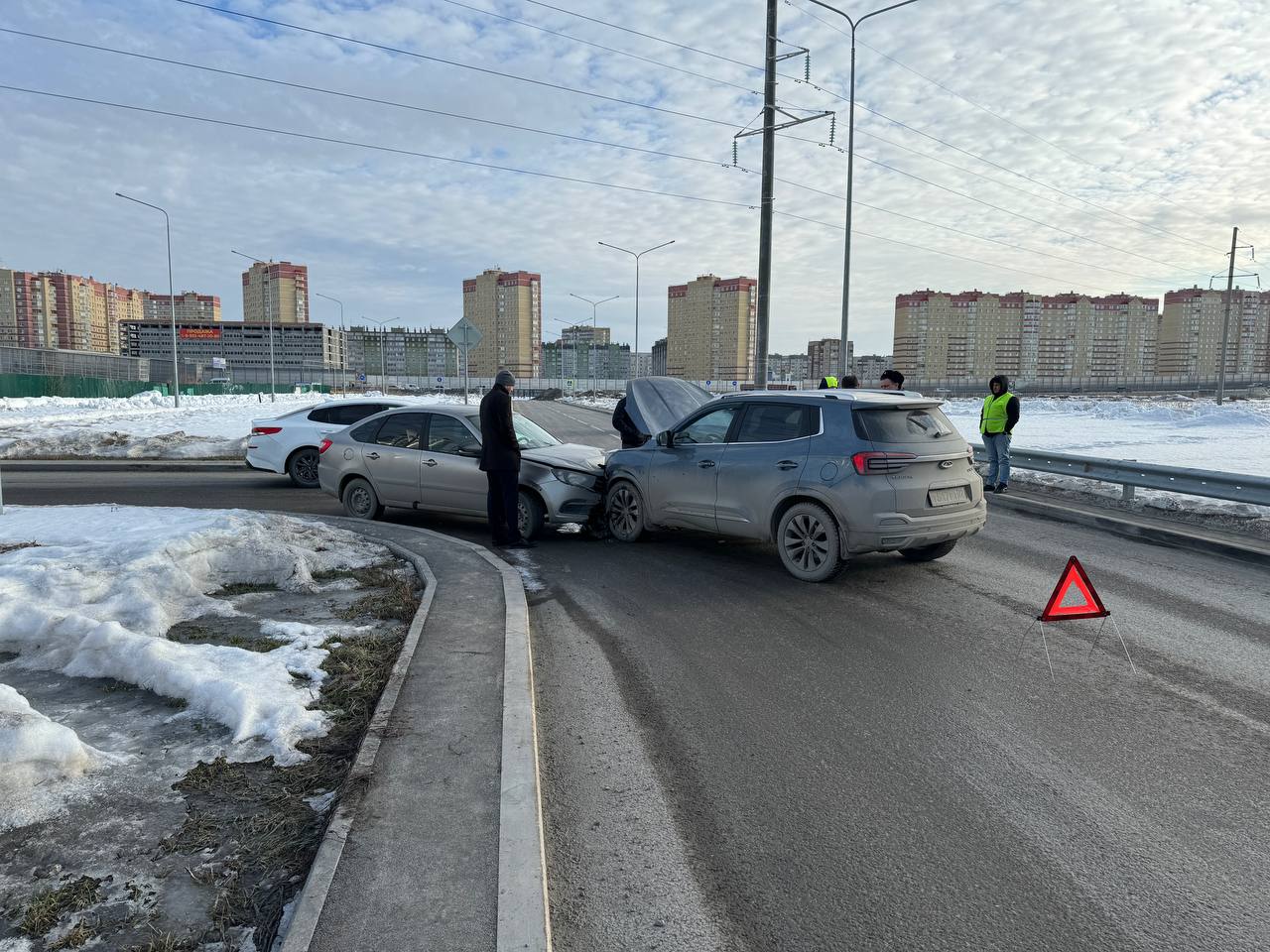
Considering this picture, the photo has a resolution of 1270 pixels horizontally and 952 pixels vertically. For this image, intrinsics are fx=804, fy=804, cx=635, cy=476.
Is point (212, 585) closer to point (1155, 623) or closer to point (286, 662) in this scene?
point (286, 662)

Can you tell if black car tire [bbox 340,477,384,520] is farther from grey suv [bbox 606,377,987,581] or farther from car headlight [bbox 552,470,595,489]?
grey suv [bbox 606,377,987,581]

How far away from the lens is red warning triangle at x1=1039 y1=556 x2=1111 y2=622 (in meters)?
5.33

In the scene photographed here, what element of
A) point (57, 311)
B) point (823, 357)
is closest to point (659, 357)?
point (823, 357)

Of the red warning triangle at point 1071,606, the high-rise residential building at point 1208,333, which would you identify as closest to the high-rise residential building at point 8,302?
the red warning triangle at point 1071,606

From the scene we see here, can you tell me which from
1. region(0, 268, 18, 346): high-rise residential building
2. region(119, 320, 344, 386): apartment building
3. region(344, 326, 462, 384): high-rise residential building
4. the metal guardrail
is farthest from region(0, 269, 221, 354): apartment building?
the metal guardrail

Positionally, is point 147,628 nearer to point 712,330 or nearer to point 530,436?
point 530,436

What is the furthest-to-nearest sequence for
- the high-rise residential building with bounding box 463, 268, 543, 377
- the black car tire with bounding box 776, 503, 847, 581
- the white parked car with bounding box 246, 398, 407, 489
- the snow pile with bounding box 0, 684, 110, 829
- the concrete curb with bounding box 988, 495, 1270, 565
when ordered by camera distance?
the high-rise residential building with bounding box 463, 268, 543, 377
the white parked car with bounding box 246, 398, 407, 489
the concrete curb with bounding box 988, 495, 1270, 565
the black car tire with bounding box 776, 503, 847, 581
the snow pile with bounding box 0, 684, 110, 829

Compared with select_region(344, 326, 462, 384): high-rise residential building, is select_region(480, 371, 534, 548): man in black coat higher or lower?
lower

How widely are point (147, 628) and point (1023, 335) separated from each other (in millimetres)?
131849

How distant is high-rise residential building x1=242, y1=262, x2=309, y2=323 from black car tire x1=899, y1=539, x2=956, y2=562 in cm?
13888

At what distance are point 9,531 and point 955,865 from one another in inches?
350

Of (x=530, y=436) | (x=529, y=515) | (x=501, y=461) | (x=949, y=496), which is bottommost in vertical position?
(x=529, y=515)

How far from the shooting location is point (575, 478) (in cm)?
943

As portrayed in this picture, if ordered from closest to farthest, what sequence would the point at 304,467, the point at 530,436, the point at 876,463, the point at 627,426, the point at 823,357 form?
the point at 876,463, the point at 530,436, the point at 627,426, the point at 304,467, the point at 823,357
